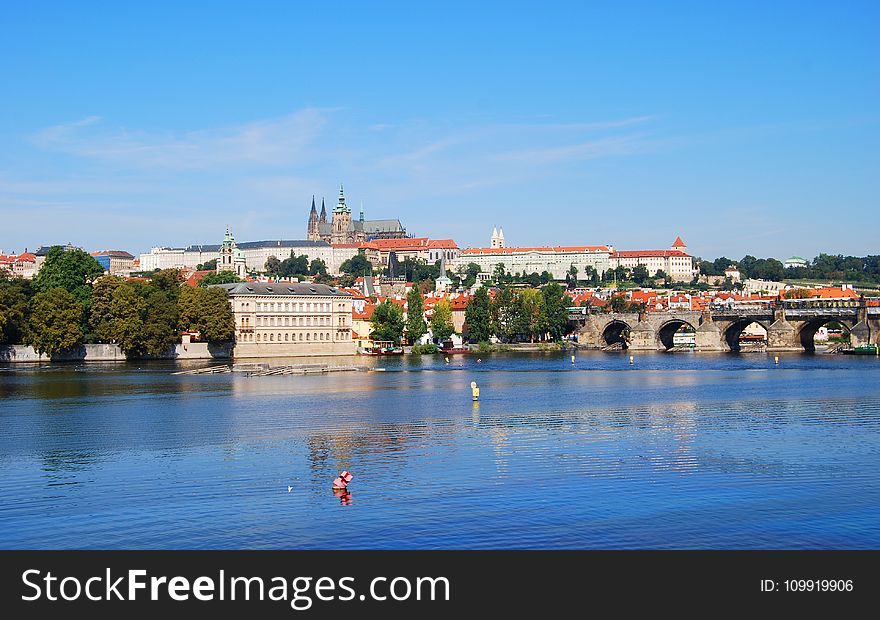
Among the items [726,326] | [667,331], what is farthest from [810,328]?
[667,331]

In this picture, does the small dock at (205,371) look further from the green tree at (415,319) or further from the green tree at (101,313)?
the green tree at (415,319)

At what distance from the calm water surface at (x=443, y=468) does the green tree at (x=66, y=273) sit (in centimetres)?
3206

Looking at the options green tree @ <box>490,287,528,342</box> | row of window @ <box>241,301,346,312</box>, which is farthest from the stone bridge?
row of window @ <box>241,301,346,312</box>

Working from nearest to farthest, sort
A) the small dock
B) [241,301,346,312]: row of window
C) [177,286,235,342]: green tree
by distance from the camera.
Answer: the small dock → [177,286,235,342]: green tree → [241,301,346,312]: row of window

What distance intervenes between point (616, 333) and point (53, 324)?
59.4 metres

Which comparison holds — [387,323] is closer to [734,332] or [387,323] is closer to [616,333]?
[616,333]

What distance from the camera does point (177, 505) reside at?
72.6ft

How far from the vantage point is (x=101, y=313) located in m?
79.4

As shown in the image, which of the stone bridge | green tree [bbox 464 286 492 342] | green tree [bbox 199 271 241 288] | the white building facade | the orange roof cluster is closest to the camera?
the white building facade

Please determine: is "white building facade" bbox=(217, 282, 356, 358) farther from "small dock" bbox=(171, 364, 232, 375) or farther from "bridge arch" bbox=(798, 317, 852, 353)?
"bridge arch" bbox=(798, 317, 852, 353)

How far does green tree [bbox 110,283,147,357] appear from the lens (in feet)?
256

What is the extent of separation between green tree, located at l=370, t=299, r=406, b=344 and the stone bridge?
2177 cm
